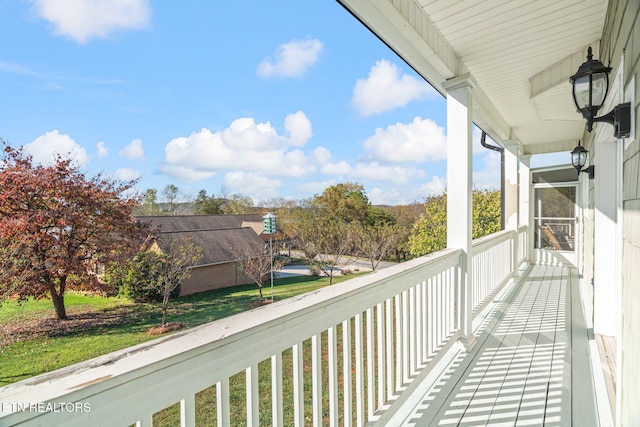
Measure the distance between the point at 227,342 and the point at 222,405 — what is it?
182 millimetres

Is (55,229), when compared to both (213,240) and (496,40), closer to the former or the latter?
(213,240)

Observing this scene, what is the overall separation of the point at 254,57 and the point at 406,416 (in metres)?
5.21

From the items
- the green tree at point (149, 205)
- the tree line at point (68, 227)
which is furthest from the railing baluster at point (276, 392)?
the green tree at point (149, 205)

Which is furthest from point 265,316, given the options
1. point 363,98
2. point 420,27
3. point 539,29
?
point 363,98

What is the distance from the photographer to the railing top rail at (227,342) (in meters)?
0.64

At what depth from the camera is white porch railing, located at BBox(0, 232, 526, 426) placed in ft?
2.13

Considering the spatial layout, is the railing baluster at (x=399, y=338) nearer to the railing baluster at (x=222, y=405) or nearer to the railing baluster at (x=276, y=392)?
the railing baluster at (x=276, y=392)

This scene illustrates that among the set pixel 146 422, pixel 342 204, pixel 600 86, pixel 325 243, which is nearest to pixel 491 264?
pixel 600 86

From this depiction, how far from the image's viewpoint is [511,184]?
19.2 ft

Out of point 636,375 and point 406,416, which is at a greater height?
point 636,375

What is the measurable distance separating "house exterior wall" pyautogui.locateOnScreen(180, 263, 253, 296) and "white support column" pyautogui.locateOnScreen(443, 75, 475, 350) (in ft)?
6.50

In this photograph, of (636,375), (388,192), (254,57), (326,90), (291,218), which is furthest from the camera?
(388,192)

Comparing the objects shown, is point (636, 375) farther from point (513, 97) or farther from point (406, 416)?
point (513, 97)

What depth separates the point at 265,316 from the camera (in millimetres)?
1103
